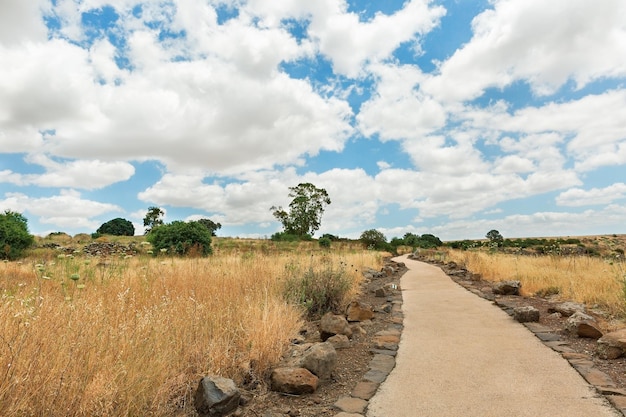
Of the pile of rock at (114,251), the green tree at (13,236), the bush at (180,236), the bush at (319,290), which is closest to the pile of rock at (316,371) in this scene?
the bush at (319,290)

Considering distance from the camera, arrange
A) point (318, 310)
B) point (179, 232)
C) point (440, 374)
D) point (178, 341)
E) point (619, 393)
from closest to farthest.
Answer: point (619, 393) < point (178, 341) < point (440, 374) < point (318, 310) < point (179, 232)

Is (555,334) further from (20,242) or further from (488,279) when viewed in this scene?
(20,242)

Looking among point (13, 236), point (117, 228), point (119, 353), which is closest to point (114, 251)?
point (119, 353)

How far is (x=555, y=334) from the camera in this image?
6031mm

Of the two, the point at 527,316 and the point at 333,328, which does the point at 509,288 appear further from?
the point at 333,328

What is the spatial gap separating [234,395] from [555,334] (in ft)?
16.5

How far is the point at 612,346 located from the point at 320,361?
352 centimetres

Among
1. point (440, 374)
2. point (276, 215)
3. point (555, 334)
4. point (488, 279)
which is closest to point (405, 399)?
point (440, 374)

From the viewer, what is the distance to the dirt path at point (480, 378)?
3.46 metres

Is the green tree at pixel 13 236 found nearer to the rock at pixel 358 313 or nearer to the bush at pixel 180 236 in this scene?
the bush at pixel 180 236

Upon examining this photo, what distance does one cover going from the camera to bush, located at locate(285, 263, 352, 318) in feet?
25.2

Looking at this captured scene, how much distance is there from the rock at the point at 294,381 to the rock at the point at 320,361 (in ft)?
0.57

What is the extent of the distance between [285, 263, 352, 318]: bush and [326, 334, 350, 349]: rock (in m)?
1.69

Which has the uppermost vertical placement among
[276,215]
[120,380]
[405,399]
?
[276,215]
